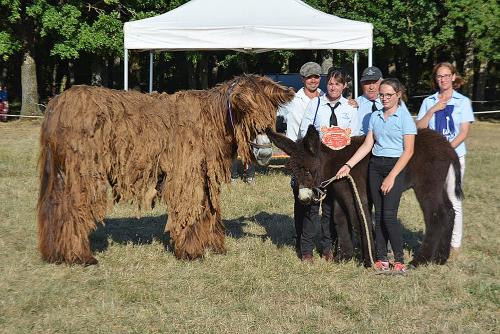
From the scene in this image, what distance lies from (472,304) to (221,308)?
193 cm

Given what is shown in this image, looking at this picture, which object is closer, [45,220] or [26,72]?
[45,220]

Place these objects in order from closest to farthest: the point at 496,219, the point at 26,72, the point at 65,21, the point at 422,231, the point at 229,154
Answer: the point at 229,154, the point at 422,231, the point at 496,219, the point at 65,21, the point at 26,72

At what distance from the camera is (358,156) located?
5.51 m

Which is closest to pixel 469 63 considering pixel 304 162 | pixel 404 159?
pixel 404 159

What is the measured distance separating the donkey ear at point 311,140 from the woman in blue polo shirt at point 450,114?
1.22 meters

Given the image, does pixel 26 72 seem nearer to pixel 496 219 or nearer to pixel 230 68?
pixel 230 68

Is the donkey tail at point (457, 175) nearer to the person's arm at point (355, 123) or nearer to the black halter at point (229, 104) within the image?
the person's arm at point (355, 123)

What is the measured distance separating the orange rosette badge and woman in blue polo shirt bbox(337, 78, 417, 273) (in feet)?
0.67

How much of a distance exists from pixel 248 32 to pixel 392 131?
5616 millimetres

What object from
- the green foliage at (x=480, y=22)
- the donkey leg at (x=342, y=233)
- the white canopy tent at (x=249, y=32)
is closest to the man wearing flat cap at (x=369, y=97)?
the donkey leg at (x=342, y=233)

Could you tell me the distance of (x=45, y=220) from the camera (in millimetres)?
5578

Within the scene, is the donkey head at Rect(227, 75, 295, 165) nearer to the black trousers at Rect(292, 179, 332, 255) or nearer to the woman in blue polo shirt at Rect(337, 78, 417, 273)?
the black trousers at Rect(292, 179, 332, 255)

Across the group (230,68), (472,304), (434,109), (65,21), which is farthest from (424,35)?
(472,304)

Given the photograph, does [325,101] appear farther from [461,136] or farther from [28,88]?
[28,88]
